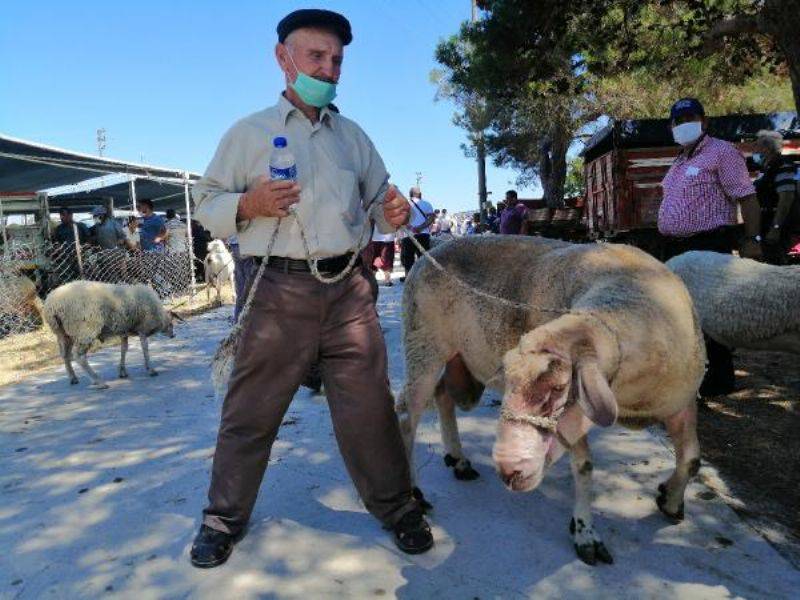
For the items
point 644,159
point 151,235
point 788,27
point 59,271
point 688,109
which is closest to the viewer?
point 688,109

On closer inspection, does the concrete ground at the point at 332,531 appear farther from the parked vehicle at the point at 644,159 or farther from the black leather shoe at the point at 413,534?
the parked vehicle at the point at 644,159

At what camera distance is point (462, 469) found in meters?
3.34

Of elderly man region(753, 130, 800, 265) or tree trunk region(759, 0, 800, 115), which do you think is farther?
elderly man region(753, 130, 800, 265)

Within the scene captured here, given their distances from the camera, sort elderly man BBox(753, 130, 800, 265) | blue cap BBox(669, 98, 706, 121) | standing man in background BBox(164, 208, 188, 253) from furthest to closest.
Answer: standing man in background BBox(164, 208, 188, 253) < elderly man BBox(753, 130, 800, 265) < blue cap BBox(669, 98, 706, 121)

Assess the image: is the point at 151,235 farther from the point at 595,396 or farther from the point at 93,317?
the point at 595,396

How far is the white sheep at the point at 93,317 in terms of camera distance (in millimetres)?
6031

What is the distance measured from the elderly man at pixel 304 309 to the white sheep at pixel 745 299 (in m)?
2.59

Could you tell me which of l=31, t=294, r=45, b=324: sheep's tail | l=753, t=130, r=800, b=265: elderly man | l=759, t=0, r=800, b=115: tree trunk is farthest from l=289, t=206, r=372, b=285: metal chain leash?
l=31, t=294, r=45, b=324: sheep's tail

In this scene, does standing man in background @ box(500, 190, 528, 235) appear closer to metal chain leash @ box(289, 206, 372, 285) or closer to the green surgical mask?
metal chain leash @ box(289, 206, 372, 285)

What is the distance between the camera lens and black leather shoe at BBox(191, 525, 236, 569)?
2.53 metres

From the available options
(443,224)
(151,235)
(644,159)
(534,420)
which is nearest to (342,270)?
(534,420)

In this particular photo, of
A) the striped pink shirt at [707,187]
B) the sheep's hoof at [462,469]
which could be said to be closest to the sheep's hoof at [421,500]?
the sheep's hoof at [462,469]

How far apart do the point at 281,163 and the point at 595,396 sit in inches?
53.7

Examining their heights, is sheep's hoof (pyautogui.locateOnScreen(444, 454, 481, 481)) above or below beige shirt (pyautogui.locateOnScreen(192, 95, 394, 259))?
below
